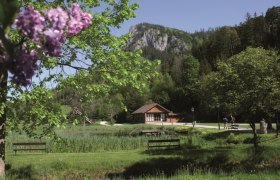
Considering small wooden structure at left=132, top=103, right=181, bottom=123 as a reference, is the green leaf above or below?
below

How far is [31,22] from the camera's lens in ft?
9.84

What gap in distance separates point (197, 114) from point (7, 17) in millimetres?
100161

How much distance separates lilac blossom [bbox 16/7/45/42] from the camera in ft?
9.75

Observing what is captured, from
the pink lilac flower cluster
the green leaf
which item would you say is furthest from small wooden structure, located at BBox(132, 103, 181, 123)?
the green leaf

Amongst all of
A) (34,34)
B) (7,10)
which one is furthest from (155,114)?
(7,10)

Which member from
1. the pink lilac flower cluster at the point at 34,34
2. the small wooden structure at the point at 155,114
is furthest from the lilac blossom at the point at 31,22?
the small wooden structure at the point at 155,114

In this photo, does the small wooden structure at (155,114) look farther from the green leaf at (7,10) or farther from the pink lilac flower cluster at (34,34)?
the green leaf at (7,10)

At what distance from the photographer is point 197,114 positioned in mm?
101375

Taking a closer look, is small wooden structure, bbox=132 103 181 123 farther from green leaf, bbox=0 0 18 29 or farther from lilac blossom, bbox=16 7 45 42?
green leaf, bbox=0 0 18 29

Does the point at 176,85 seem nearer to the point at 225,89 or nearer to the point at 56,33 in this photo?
the point at 225,89

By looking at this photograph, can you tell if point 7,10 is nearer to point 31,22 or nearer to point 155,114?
point 31,22

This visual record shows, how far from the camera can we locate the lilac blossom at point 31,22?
2971 millimetres

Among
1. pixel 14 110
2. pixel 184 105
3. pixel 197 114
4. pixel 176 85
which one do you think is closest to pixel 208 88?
pixel 14 110

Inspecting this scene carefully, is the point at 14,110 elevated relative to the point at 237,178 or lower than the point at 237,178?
elevated
